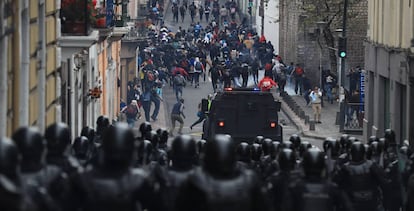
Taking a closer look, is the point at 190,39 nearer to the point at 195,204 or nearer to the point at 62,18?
the point at 62,18

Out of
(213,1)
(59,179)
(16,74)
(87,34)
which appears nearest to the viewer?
(59,179)

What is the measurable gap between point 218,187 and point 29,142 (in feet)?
4.81

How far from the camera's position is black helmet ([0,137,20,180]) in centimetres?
1014

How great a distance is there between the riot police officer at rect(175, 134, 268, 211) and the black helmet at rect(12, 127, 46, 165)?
1156 millimetres

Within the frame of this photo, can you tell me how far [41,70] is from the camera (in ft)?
77.3

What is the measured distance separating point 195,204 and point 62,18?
697 inches

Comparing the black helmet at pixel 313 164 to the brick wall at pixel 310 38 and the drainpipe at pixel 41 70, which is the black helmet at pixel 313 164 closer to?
the drainpipe at pixel 41 70

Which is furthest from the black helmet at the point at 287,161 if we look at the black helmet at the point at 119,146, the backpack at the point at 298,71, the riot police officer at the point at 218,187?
the backpack at the point at 298,71

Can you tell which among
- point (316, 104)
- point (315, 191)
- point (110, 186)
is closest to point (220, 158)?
point (110, 186)

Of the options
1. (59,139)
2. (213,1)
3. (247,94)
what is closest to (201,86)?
(247,94)

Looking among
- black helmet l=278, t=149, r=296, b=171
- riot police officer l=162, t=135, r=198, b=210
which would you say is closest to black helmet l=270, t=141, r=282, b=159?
black helmet l=278, t=149, r=296, b=171

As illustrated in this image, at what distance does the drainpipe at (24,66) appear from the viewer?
2064 centimetres

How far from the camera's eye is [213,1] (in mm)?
97000

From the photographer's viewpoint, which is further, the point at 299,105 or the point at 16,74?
the point at 299,105
